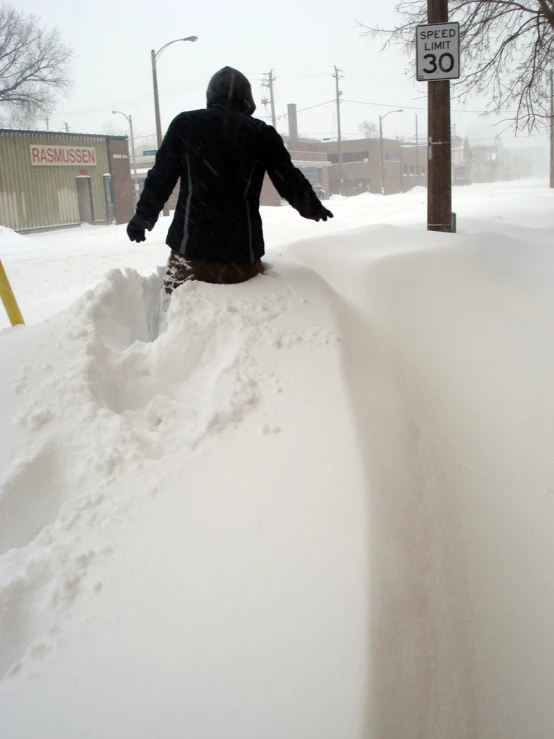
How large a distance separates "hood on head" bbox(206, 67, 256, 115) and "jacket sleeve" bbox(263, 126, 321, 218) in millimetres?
260

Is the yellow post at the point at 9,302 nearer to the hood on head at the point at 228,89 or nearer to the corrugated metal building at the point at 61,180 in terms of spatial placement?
the hood on head at the point at 228,89

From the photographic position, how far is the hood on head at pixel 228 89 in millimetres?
3633

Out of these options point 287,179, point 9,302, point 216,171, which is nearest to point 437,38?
point 287,179

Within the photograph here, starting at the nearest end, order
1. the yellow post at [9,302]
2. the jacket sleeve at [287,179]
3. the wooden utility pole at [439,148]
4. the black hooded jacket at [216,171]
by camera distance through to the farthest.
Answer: the black hooded jacket at [216,171] → the jacket sleeve at [287,179] → the yellow post at [9,302] → the wooden utility pole at [439,148]

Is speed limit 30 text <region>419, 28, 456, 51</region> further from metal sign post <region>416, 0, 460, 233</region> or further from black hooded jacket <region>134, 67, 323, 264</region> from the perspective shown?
black hooded jacket <region>134, 67, 323, 264</region>

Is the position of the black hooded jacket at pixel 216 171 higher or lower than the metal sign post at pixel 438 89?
lower

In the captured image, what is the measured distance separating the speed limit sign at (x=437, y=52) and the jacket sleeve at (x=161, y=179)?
450 cm

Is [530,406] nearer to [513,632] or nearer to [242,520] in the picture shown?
[513,632]

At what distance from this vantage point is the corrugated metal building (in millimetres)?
22953

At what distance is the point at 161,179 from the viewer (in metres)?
3.64

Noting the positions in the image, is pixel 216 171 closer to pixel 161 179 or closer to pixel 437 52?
pixel 161 179

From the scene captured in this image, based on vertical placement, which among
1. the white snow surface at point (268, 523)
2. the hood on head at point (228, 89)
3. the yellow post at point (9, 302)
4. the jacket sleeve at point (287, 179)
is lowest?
the white snow surface at point (268, 523)

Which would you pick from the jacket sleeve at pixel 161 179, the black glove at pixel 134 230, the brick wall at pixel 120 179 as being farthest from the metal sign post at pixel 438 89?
the brick wall at pixel 120 179

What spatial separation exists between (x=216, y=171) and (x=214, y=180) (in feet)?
0.17
